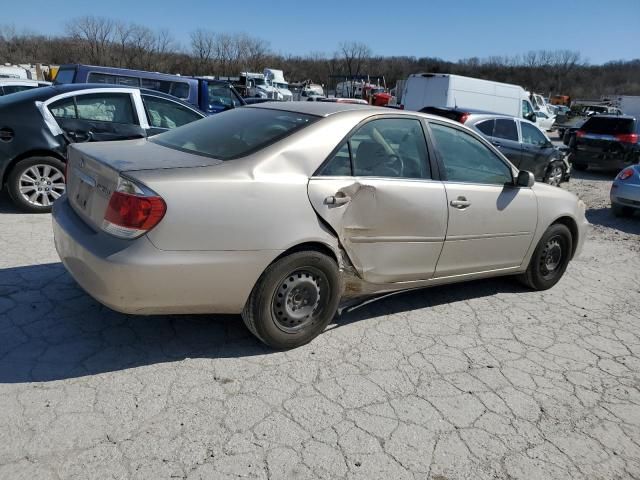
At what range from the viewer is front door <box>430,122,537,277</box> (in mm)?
3957

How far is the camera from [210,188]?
9.29 feet

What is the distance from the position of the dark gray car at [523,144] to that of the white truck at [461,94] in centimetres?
470

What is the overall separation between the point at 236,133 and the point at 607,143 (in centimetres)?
1384

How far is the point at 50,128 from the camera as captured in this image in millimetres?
6055

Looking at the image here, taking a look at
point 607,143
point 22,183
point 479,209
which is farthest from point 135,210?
point 607,143

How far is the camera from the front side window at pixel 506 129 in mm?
10805

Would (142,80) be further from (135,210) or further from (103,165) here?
(135,210)

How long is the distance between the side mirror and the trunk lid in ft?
8.69

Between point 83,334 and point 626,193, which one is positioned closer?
point 83,334

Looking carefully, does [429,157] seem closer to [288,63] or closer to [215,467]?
[215,467]

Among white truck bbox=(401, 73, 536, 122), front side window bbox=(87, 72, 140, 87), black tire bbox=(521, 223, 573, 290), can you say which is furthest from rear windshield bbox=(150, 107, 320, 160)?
white truck bbox=(401, 73, 536, 122)

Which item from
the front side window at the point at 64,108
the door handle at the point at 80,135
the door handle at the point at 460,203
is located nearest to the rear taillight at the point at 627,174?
the door handle at the point at 460,203

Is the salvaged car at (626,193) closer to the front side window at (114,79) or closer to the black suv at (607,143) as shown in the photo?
the black suv at (607,143)

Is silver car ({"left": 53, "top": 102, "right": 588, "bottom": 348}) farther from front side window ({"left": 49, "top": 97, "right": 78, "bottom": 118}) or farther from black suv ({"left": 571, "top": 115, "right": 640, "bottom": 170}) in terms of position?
black suv ({"left": 571, "top": 115, "right": 640, "bottom": 170})
